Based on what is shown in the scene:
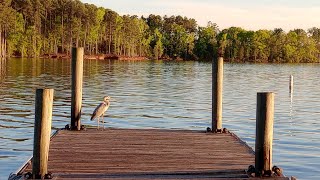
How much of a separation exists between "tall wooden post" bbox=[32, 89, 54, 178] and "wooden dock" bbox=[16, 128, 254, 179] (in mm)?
311

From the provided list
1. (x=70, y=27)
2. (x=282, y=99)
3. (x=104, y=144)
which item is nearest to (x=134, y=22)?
(x=70, y=27)

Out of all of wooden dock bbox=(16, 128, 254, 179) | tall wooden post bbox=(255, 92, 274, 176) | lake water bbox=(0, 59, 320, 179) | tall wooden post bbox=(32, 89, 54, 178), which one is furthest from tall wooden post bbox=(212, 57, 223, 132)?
tall wooden post bbox=(32, 89, 54, 178)

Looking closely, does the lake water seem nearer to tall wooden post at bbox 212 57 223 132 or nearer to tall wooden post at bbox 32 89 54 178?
tall wooden post at bbox 212 57 223 132

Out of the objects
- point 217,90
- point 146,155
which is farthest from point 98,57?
point 146,155

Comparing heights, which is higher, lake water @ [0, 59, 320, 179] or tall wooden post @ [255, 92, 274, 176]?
tall wooden post @ [255, 92, 274, 176]

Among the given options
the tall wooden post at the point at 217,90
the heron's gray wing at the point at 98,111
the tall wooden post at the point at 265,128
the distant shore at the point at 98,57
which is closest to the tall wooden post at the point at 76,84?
the heron's gray wing at the point at 98,111

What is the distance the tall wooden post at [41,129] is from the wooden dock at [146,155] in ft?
1.02

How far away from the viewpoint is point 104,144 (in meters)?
12.3

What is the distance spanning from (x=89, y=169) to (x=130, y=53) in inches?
6908

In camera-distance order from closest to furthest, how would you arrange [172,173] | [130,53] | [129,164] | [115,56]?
[172,173], [129,164], [115,56], [130,53]

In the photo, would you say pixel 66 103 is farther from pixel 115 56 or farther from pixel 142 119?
pixel 115 56

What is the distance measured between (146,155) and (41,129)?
2.60m

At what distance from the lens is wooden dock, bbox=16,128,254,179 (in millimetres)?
9344

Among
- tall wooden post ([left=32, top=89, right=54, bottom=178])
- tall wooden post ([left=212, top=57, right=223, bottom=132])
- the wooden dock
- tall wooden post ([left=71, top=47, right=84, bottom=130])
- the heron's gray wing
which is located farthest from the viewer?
the heron's gray wing
